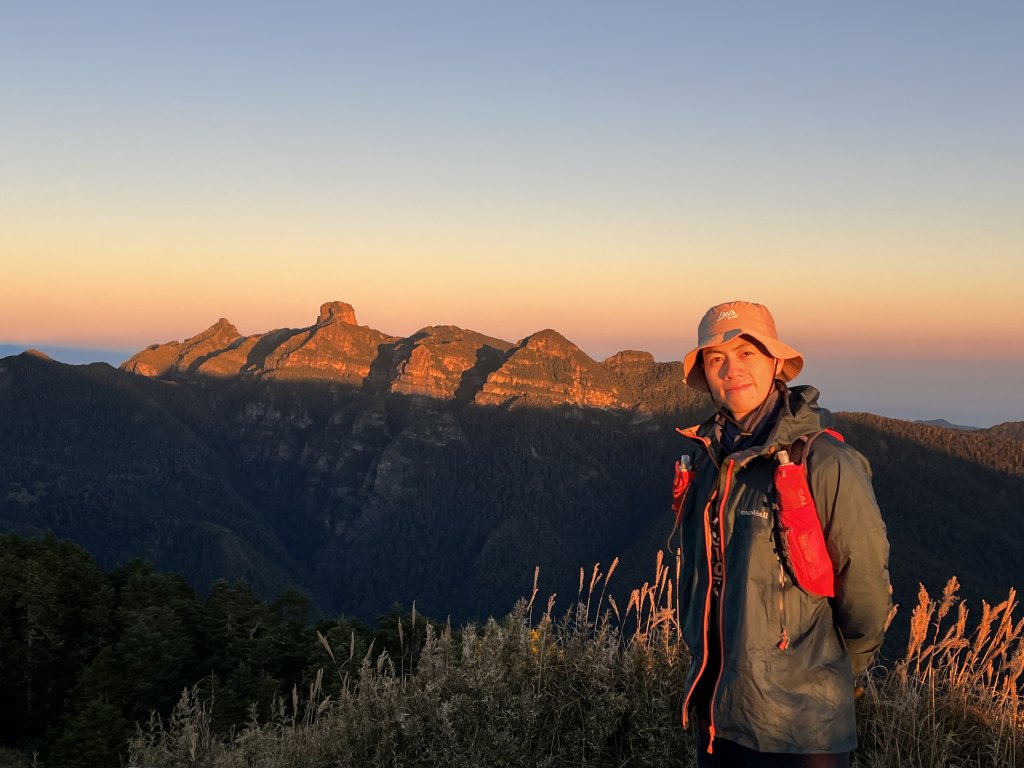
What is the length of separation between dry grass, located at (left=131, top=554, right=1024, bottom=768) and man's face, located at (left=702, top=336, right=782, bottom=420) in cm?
214

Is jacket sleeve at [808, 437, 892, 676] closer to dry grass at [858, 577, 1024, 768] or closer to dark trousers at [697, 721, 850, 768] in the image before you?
dark trousers at [697, 721, 850, 768]

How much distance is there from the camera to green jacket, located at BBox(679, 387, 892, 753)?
2678mm

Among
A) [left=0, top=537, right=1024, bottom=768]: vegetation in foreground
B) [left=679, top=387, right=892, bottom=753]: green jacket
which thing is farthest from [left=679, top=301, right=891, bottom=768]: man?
[left=0, top=537, right=1024, bottom=768]: vegetation in foreground

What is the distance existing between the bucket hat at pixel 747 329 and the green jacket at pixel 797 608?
18 centimetres

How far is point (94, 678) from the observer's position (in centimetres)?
2208

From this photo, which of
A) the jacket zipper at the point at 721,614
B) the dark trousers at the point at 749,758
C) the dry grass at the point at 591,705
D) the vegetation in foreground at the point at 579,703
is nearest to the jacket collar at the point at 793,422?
the jacket zipper at the point at 721,614

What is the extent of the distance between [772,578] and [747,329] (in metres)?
0.92

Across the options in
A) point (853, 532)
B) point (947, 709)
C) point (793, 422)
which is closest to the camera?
point (853, 532)

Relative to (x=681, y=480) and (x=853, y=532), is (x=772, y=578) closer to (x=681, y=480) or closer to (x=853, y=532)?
(x=853, y=532)

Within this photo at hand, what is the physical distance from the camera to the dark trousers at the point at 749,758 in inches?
110

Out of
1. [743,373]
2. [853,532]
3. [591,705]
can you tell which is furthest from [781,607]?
[591,705]

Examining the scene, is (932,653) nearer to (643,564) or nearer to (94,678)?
(94,678)

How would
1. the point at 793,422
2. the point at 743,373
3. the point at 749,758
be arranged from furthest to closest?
the point at 743,373
the point at 749,758
the point at 793,422

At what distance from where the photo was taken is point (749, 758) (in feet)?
9.52
